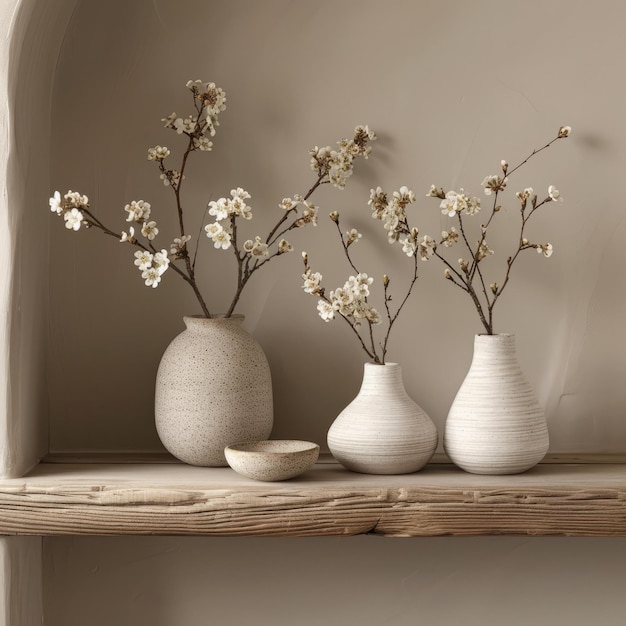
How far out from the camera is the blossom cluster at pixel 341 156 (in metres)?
1.15

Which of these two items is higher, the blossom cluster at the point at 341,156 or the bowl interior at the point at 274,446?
the blossom cluster at the point at 341,156

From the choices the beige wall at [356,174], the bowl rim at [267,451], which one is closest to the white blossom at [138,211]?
the beige wall at [356,174]

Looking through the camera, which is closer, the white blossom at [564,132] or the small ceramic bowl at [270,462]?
the small ceramic bowl at [270,462]

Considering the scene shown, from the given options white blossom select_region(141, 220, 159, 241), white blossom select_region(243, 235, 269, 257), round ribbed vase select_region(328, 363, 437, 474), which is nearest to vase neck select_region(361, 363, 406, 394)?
round ribbed vase select_region(328, 363, 437, 474)

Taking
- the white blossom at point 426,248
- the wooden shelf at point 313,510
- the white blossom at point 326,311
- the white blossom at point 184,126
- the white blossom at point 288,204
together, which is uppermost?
the white blossom at point 184,126

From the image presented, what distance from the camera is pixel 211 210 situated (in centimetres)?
106

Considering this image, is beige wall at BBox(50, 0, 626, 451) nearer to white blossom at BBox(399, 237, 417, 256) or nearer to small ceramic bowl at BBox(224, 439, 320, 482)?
white blossom at BBox(399, 237, 417, 256)

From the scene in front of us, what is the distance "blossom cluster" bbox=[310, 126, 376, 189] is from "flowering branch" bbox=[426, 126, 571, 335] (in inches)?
4.6

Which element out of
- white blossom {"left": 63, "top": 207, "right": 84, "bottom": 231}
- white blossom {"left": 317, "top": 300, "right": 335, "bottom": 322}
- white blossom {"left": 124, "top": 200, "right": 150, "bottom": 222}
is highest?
white blossom {"left": 124, "top": 200, "right": 150, "bottom": 222}

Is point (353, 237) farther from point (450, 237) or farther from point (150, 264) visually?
point (150, 264)

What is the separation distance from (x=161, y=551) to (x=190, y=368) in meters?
0.29

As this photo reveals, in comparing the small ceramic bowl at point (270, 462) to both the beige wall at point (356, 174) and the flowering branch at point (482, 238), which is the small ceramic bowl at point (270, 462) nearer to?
the beige wall at point (356, 174)

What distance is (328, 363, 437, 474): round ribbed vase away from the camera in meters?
1.04

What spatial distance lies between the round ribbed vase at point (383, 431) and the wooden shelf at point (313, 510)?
0.19 feet
